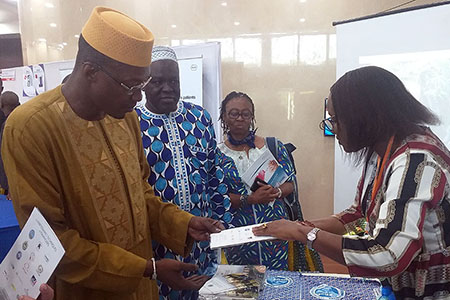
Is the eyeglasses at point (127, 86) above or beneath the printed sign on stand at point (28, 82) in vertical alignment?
beneath

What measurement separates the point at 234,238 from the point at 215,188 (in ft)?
1.79

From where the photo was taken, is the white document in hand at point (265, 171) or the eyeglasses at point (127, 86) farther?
the white document in hand at point (265, 171)

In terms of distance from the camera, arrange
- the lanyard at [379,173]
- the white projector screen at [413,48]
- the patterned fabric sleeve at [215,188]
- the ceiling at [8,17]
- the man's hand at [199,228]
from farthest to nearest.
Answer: the ceiling at [8,17] < the white projector screen at [413,48] < the patterned fabric sleeve at [215,188] < the man's hand at [199,228] < the lanyard at [379,173]

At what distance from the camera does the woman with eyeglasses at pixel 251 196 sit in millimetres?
2477

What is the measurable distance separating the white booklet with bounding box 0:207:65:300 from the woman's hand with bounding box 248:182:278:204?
1.69 meters

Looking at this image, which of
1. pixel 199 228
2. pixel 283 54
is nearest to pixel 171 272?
pixel 199 228

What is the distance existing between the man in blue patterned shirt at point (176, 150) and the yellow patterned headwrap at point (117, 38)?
60 centimetres

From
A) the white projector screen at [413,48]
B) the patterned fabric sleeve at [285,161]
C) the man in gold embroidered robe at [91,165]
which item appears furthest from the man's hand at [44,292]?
the white projector screen at [413,48]

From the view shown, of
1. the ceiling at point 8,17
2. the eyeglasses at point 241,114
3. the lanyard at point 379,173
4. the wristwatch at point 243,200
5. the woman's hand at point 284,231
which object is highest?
the ceiling at point 8,17

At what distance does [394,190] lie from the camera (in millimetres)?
1161

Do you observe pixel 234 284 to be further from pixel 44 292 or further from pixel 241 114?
pixel 241 114

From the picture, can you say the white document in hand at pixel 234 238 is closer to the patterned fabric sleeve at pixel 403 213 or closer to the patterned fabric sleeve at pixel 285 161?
the patterned fabric sleeve at pixel 403 213

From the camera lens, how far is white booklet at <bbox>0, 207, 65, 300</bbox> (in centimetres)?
84

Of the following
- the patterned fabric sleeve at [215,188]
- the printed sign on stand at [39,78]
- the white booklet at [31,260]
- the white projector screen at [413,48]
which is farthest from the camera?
the printed sign on stand at [39,78]
